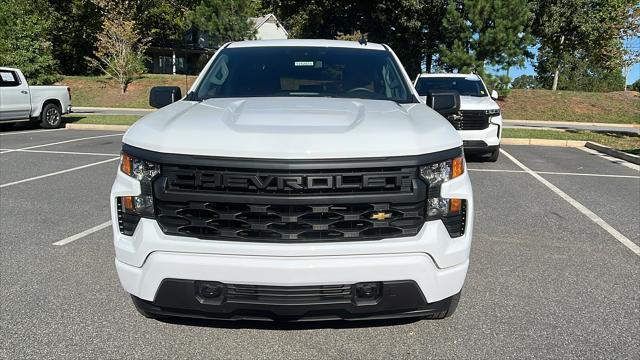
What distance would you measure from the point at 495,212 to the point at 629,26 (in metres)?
11.5

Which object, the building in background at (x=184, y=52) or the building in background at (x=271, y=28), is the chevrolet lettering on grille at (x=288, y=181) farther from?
the building in background at (x=271, y=28)

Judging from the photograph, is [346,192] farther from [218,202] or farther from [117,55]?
[117,55]

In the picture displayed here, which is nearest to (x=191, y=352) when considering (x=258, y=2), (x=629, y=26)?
(x=629, y=26)

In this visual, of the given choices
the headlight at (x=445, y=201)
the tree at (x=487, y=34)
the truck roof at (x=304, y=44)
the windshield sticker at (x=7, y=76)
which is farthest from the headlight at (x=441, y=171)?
the tree at (x=487, y=34)

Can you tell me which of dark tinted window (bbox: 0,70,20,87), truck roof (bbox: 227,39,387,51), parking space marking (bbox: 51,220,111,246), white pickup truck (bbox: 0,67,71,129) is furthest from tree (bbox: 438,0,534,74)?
parking space marking (bbox: 51,220,111,246)

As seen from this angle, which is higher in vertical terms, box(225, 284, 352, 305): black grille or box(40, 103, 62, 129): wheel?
box(225, 284, 352, 305): black grille

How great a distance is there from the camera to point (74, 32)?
39344 mm

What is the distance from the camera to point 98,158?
10195 mm

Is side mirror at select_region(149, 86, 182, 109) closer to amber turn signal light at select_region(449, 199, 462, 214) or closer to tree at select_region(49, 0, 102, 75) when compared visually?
amber turn signal light at select_region(449, 199, 462, 214)

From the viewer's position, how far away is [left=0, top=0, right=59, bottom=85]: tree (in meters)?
24.4

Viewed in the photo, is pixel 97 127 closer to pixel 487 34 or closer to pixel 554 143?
pixel 554 143

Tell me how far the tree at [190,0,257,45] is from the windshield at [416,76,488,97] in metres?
24.6

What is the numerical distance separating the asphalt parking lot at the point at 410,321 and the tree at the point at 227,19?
28821 millimetres

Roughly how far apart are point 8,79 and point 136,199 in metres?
15.0
